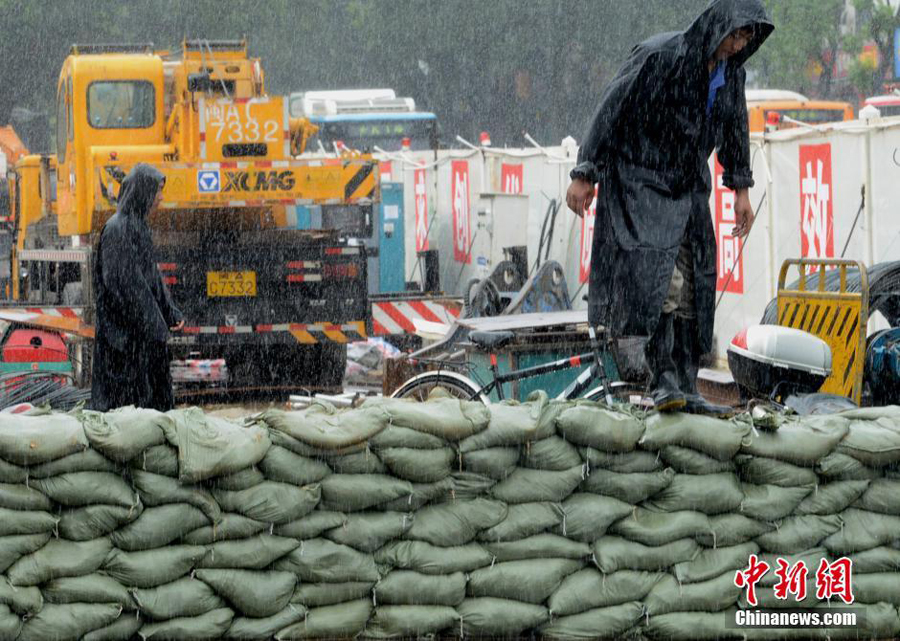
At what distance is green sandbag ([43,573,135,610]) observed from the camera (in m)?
4.30

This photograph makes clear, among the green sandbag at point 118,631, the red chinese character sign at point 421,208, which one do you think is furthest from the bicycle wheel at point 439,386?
the red chinese character sign at point 421,208

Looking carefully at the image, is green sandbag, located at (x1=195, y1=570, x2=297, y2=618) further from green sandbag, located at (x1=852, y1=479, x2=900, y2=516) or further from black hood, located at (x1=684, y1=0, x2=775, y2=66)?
black hood, located at (x1=684, y1=0, x2=775, y2=66)

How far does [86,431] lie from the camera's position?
4.35 m

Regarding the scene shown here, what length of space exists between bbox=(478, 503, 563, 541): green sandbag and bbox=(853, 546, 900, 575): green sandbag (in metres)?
1.04

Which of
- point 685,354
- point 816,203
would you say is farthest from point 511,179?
point 685,354

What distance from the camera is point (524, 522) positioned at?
4648 mm

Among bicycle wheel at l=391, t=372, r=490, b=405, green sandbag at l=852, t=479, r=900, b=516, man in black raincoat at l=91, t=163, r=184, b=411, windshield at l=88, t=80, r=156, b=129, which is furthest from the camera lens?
windshield at l=88, t=80, r=156, b=129

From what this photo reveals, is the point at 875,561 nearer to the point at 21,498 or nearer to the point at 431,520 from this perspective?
the point at 431,520

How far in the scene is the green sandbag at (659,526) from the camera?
470cm

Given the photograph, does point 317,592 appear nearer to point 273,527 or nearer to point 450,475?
point 273,527

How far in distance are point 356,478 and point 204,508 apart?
50 centimetres

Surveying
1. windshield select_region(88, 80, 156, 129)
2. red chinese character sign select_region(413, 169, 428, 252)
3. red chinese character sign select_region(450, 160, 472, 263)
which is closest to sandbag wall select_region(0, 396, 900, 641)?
windshield select_region(88, 80, 156, 129)

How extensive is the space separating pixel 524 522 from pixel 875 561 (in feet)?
4.03

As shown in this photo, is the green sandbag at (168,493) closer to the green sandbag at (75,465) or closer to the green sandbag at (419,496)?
the green sandbag at (75,465)
